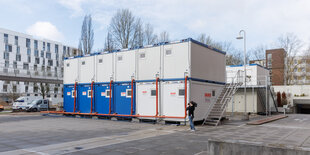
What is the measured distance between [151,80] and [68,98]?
9.34 meters

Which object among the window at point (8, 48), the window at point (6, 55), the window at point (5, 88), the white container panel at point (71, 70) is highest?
the window at point (8, 48)

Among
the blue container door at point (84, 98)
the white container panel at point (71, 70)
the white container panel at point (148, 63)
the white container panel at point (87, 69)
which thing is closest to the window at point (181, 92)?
the white container panel at point (148, 63)

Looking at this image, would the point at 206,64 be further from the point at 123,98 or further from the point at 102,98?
the point at 102,98

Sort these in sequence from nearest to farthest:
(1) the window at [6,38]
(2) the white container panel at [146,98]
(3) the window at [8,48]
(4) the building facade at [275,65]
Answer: (2) the white container panel at [146,98], (4) the building facade at [275,65], (1) the window at [6,38], (3) the window at [8,48]

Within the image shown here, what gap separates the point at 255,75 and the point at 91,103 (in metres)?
17.8

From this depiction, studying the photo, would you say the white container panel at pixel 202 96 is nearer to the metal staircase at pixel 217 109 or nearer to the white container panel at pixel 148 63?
the metal staircase at pixel 217 109

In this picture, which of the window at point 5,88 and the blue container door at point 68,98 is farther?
the window at point 5,88

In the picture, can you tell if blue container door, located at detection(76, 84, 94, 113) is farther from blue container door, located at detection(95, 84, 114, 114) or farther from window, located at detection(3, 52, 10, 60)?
window, located at detection(3, 52, 10, 60)

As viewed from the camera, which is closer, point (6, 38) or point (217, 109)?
point (217, 109)

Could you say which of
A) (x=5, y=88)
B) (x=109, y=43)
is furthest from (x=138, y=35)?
(x=5, y=88)

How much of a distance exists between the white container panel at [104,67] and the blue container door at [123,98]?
1252mm

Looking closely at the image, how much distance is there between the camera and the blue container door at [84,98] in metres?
21.2

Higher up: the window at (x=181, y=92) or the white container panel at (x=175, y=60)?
the white container panel at (x=175, y=60)

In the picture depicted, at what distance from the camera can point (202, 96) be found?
16828 millimetres
